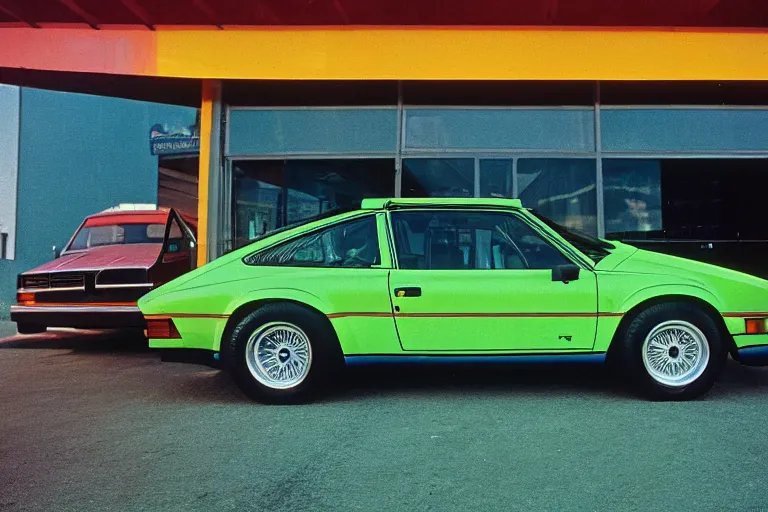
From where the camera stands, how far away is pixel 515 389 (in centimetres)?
524

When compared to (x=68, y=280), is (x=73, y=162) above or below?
above

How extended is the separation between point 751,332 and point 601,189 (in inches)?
176

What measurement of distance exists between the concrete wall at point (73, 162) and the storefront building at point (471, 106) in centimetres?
299

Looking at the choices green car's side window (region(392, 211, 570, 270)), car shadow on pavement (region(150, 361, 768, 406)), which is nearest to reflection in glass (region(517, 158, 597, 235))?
car shadow on pavement (region(150, 361, 768, 406))

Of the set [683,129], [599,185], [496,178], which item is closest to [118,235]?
[496,178]

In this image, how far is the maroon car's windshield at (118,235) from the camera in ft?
28.5

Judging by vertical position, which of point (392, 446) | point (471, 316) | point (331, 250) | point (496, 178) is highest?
point (496, 178)

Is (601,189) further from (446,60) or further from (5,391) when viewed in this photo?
(5,391)

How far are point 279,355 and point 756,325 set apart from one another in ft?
11.4

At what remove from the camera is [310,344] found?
476 cm

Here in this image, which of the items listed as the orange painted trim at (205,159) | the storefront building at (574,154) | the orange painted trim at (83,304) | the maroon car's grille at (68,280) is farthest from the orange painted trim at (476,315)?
the orange painted trim at (205,159)

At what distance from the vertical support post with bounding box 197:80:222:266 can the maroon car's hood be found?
0.84 metres

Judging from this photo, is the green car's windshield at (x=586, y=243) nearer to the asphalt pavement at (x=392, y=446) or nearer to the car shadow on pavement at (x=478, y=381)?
the car shadow on pavement at (x=478, y=381)

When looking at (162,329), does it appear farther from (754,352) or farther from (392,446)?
(754,352)
